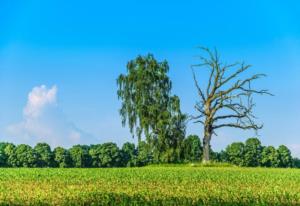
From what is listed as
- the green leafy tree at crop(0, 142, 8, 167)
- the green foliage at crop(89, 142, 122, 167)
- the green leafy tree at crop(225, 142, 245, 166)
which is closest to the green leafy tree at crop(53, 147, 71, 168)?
the green foliage at crop(89, 142, 122, 167)

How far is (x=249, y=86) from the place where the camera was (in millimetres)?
→ 62906

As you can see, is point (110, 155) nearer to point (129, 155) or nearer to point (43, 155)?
point (129, 155)

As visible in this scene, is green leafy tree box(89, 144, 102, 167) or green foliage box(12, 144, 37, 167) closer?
green foliage box(12, 144, 37, 167)

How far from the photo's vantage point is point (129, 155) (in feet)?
258

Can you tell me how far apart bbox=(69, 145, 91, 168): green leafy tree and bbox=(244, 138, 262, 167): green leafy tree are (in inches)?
888

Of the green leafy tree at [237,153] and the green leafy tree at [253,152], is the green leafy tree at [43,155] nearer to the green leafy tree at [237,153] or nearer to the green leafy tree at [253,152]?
the green leafy tree at [237,153]

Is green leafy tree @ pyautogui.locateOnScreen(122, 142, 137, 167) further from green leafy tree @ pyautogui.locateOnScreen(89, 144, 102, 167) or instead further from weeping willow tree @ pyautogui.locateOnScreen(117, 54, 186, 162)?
weeping willow tree @ pyautogui.locateOnScreen(117, 54, 186, 162)

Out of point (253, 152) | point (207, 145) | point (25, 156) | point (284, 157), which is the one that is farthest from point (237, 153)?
point (25, 156)

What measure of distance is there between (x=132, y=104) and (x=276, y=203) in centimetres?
4576

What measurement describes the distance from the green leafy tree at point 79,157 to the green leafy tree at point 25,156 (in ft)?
19.0

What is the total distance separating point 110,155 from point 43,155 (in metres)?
9.27

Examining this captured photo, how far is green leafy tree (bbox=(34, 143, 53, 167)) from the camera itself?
75.4 metres

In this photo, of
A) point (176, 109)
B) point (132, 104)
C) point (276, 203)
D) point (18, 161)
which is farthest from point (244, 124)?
point (276, 203)

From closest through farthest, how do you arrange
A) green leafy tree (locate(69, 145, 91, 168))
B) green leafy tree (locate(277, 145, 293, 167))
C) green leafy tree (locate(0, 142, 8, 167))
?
green leafy tree (locate(0, 142, 8, 167)), green leafy tree (locate(69, 145, 91, 168)), green leafy tree (locate(277, 145, 293, 167))
